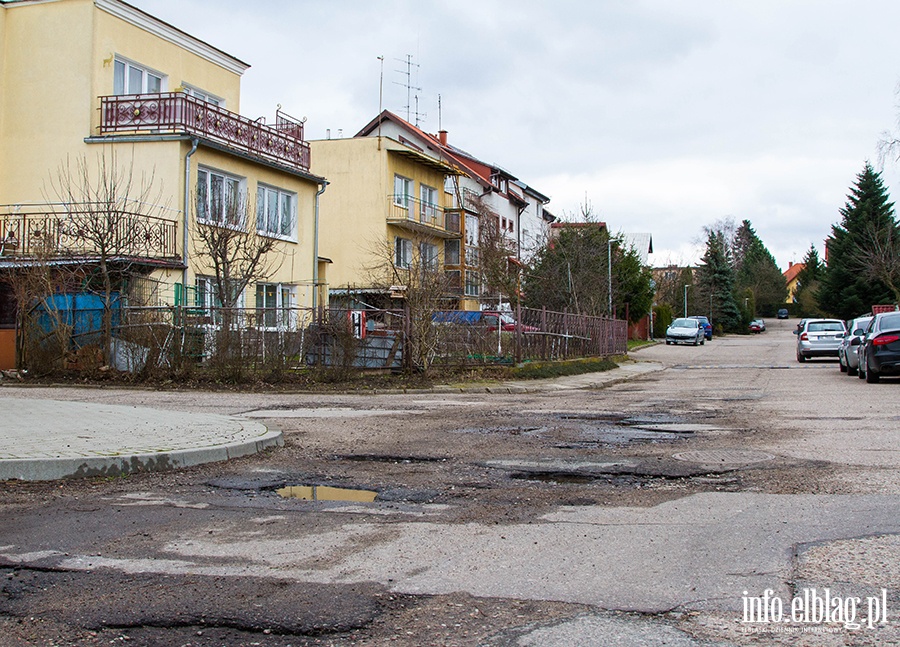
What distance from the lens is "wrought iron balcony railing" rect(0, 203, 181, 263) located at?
69.3ft

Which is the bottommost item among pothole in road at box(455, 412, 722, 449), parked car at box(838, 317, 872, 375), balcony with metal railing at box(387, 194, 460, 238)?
pothole in road at box(455, 412, 722, 449)

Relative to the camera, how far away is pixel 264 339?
20.2 m

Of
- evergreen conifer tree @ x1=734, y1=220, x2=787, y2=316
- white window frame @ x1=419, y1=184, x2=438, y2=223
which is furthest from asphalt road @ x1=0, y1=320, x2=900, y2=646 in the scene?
evergreen conifer tree @ x1=734, y1=220, x2=787, y2=316

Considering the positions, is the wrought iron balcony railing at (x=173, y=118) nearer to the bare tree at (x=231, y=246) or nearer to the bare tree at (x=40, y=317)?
the bare tree at (x=231, y=246)

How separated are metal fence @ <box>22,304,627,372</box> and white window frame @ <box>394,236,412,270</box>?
73.2 ft

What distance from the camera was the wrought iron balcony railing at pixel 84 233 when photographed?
21125 mm

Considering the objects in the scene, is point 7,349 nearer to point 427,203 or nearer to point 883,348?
point 883,348

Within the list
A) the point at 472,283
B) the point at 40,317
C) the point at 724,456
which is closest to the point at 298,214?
the point at 40,317

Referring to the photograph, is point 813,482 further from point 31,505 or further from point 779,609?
point 31,505

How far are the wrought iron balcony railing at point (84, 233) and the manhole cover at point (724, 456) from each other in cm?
1567

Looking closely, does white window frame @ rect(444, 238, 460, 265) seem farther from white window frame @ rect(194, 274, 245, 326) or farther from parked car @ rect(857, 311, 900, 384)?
parked car @ rect(857, 311, 900, 384)

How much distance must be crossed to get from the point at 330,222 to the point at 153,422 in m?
33.1

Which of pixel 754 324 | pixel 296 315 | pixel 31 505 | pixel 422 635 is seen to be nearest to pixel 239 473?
pixel 31 505

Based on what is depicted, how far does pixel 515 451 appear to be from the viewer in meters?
9.79
